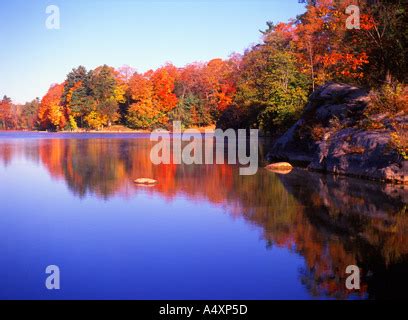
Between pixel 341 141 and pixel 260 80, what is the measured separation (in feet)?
89.9

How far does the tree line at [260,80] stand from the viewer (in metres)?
19.5

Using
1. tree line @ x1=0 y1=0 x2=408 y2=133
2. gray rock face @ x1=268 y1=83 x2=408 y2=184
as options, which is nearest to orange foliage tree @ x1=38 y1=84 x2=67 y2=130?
tree line @ x1=0 y1=0 x2=408 y2=133

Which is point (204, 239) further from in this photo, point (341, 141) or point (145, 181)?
point (341, 141)

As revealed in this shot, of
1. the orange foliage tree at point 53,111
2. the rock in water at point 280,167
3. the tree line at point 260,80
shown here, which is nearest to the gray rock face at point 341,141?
the rock in water at point 280,167

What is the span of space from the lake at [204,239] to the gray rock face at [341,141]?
967 millimetres

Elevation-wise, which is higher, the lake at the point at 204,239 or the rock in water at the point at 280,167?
the rock in water at the point at 280,167

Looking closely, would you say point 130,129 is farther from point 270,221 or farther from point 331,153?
point 270,221

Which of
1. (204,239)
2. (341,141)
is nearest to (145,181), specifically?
A: (204,239)

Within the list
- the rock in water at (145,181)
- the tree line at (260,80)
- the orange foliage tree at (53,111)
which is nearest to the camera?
the rock in water at (145,181)

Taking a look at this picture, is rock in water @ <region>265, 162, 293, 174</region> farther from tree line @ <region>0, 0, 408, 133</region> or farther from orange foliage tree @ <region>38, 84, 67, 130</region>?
orange foliage tree @ <region>38, 84, 67, 130</region>

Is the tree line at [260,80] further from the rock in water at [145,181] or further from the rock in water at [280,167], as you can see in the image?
the rock in water at [145,181]

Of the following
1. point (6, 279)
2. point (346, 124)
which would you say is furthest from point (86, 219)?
point (346, 124)

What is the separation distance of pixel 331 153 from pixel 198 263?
11.8 metres
